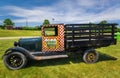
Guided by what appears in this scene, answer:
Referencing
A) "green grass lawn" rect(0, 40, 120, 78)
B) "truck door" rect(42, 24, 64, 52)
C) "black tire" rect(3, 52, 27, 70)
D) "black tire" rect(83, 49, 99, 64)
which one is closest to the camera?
"green grass lawn" rect(0, 40, 120, 78)

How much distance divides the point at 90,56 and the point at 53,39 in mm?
2340

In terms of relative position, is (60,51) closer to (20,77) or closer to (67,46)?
(67,46)

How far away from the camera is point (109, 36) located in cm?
912

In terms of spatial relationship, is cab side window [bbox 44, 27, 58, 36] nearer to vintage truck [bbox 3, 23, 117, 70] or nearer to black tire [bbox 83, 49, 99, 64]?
vintage truck [bbox 3, 23, 117, 70]

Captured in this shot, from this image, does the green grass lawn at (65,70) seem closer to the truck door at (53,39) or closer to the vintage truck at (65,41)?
the vintage truck at (65,41)

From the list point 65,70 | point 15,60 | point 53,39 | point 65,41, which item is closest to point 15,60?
point 15,60

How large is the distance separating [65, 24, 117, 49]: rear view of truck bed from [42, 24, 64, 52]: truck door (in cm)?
28

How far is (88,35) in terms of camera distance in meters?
8.87

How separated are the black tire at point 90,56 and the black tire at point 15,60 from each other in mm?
3344

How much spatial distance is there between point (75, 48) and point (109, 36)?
2089 mm

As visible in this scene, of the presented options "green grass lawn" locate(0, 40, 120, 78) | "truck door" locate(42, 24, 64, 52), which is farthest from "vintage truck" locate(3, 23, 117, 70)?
"green grass lawn" locate(0, 40, 120, 78)

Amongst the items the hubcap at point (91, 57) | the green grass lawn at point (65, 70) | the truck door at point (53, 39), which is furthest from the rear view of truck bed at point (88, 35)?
the green grass lawn at point (65, 70)

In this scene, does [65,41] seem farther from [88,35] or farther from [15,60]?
[15,60]

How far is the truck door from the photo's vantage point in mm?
8547
